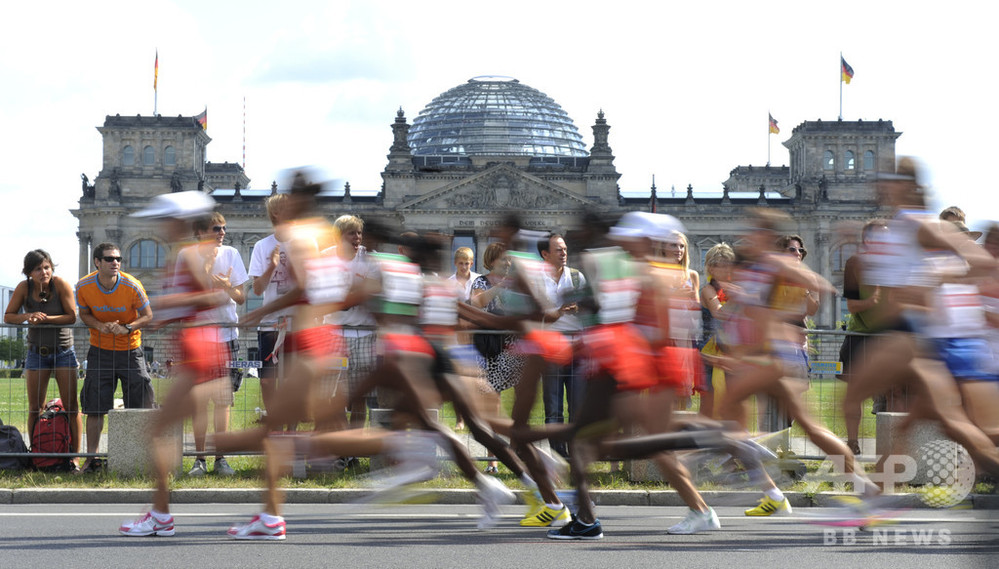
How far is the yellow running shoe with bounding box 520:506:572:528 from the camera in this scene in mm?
7871

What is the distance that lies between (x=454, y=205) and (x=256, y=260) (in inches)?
3162

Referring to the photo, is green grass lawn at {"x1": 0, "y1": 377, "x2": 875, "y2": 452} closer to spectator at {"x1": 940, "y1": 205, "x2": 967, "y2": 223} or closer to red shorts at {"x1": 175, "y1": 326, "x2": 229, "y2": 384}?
spectator at {"x1": 940, "y1": 205, "x2": 967, "y2": 223}

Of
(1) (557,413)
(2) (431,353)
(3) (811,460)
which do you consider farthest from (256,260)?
(3) (811,460)

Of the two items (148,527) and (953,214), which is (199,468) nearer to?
(148,527)

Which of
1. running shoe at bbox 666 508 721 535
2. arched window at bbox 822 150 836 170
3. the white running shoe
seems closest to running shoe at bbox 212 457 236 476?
the white running shoe

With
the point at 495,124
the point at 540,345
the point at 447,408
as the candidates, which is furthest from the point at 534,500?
the point at 495,124

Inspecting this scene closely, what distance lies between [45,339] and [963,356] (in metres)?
8.52

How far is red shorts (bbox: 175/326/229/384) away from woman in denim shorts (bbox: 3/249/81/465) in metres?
4.74

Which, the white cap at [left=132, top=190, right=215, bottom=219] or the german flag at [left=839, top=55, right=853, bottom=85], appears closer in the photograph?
the white cap at [left=132, top=190, right=215, bottom=219]

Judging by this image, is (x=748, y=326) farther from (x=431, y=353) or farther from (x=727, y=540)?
(x=431, y=353)

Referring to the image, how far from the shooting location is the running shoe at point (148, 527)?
293 inches

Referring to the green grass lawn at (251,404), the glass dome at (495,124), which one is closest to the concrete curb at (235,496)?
the green grass lawn at (251,404)

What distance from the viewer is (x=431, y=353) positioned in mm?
7164

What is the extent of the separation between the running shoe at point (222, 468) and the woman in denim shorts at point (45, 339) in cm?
142
